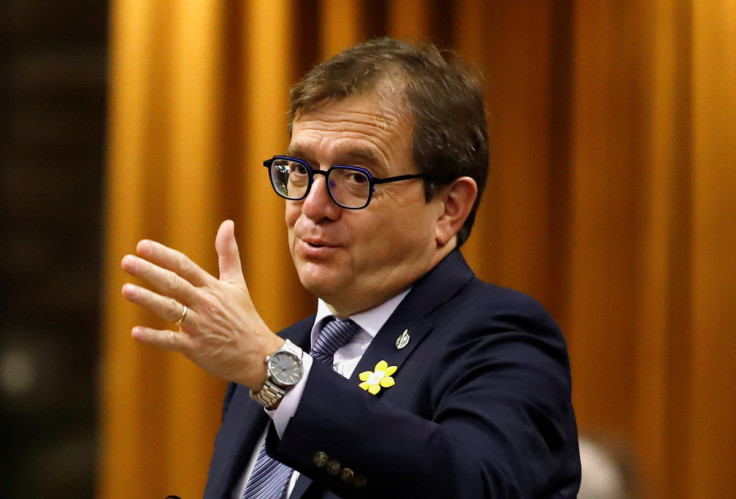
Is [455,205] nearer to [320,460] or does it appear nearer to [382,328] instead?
[382,328]

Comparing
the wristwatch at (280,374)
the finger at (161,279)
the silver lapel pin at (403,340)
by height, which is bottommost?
the silver lapel pin at (403,340)

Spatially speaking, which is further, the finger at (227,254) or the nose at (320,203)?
the nose at (320,203)

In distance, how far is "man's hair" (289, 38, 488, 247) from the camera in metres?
1.71

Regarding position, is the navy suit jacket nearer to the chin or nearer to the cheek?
the chin

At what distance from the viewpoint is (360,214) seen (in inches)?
66.2

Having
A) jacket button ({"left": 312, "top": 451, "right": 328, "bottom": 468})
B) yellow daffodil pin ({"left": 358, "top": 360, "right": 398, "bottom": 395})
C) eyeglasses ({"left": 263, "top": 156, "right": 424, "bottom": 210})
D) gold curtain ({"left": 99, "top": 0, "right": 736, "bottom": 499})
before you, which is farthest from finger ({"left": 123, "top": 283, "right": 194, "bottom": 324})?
gold curtain ({"left": 99, "top": 0, "right": 736, "bottom": 499})

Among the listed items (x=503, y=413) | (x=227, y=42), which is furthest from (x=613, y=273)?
(x=503, y=413)

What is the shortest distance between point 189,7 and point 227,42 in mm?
171

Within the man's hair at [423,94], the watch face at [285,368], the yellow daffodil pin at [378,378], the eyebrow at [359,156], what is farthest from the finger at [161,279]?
the man's hair at [423,94]

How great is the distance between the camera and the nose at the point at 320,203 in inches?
65.1

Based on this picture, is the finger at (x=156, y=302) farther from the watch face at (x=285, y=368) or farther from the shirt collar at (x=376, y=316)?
the shirt collar at (x=376, y=316)

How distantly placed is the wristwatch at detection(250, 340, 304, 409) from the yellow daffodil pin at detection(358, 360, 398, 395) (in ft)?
1.14

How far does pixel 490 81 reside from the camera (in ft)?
9.78

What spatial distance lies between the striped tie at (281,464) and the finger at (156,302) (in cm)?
48
